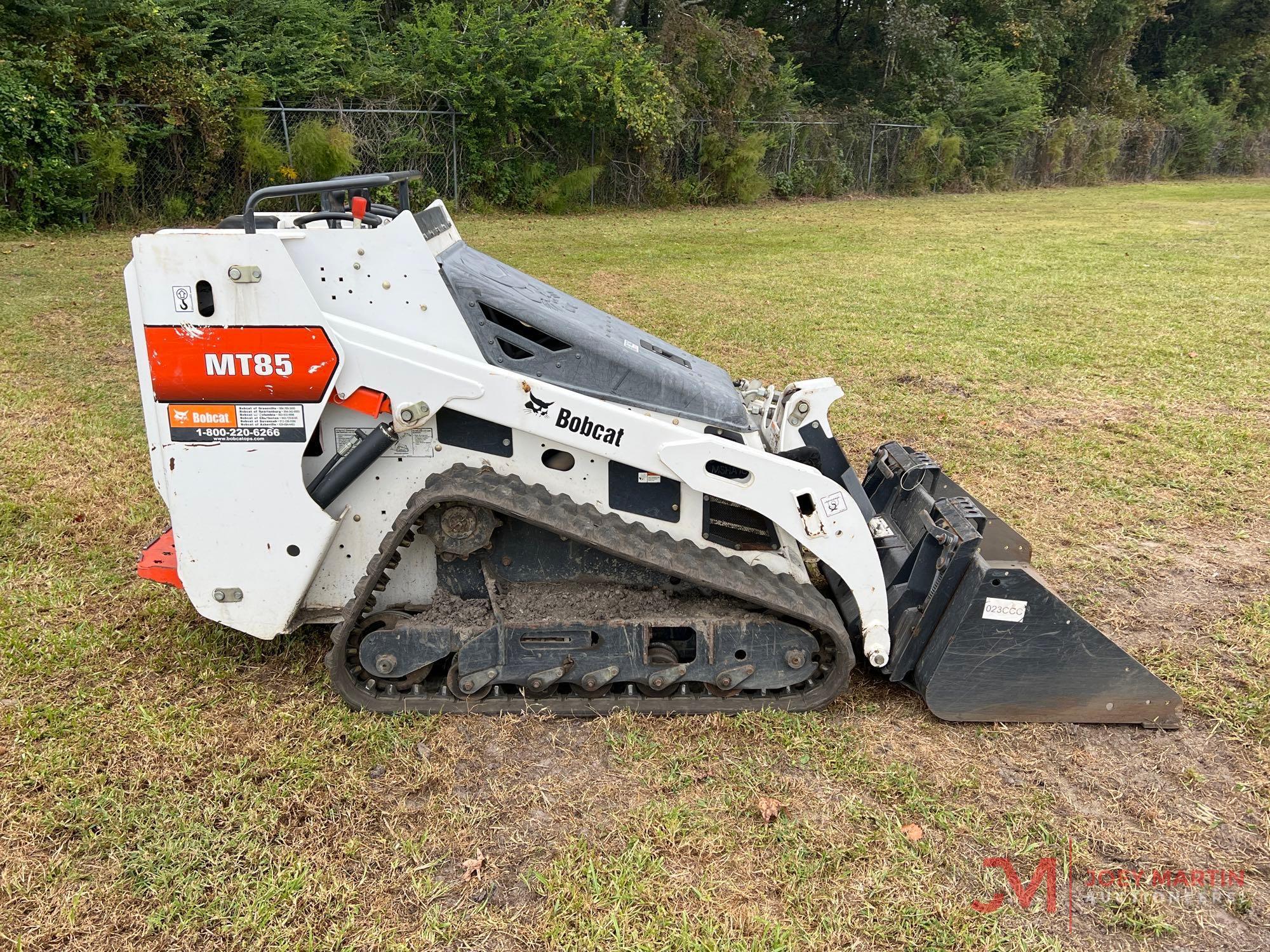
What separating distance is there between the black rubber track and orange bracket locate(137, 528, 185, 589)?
2.54 feet

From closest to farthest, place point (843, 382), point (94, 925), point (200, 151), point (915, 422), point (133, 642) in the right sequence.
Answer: point (94, 925), point (133, 642), point (915, 422), point (843, 382), point (200, 151)

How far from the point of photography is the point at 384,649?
11.4 feet

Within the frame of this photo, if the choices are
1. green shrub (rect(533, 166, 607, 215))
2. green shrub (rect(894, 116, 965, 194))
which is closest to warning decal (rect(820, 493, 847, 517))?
green shrub (rect(533, 166, 607, 215))

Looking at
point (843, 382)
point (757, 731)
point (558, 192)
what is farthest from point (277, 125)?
point (757, 731)

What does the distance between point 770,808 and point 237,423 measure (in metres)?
2.32

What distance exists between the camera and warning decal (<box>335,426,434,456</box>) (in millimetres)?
3475

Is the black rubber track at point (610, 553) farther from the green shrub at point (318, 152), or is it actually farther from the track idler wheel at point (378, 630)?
the green shrub at point (318, 152)

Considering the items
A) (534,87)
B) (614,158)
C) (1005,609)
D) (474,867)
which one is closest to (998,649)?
(1005,609)

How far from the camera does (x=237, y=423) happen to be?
3.35 metres

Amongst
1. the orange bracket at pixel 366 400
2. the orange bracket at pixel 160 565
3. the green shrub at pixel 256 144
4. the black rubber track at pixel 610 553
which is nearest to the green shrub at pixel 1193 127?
the green shrub at pixel 256 144

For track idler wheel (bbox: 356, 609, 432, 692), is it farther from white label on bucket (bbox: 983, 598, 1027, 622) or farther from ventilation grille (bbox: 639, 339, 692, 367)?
white label on bucket (bbox: 983, 598, 1027, 622)

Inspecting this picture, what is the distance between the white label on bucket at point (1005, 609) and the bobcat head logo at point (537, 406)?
179cm

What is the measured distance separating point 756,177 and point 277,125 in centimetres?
1204

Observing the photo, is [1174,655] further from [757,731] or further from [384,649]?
[384,649]
